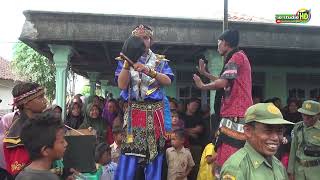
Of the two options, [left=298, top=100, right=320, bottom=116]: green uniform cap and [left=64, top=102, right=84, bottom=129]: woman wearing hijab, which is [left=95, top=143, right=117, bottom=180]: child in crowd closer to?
[left=298, top=100, right=320, bottom=116]: green uniform cap

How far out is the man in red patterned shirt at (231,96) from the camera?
3.65 m

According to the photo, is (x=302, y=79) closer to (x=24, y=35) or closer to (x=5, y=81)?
(x=24, y=35)

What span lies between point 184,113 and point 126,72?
4.25m

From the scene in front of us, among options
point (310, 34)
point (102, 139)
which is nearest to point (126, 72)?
point (102, 139)

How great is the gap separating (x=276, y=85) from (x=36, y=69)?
55.1ft

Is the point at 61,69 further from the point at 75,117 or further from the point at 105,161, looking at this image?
the point at 105,161

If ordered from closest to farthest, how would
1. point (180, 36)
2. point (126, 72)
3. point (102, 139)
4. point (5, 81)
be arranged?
point (126, 72) < point (102, 139) < point (180, 36) < point (5, 81)

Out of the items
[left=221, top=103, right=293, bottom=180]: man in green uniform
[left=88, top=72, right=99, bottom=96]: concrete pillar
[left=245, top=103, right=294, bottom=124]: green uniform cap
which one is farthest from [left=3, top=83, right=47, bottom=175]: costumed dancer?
[left=88, top=72, right=99, bottom=96]: concrete pillar

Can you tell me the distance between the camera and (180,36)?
764 centimetres

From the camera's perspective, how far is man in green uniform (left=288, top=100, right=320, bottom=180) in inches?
200

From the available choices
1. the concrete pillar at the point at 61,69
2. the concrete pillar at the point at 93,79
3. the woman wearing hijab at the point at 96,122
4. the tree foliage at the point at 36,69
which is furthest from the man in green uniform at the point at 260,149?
the tree foliage at the point at 36,69

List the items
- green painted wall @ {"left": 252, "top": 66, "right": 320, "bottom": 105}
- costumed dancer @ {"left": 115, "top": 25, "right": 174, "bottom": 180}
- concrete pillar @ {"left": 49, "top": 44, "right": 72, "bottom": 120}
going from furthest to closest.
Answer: green painted wall @ {"left": 252, "top": 66, "right": 320, "bottom": 105}
concrete pillar @ {"left": 49, "top": 44, "right": 72, "bottom": 120}
costumed dancer @ {"left": 115, "top": 25, "right": 174, "bottom": 180}

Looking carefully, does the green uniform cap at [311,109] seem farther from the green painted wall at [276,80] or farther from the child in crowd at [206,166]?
the green painted wall at [276,80]

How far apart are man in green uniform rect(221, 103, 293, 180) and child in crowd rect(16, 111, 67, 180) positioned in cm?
109
